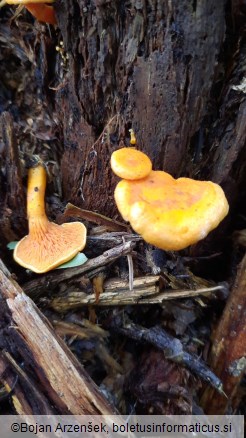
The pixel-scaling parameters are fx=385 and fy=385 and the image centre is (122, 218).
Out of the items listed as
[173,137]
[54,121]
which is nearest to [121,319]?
[173,137]

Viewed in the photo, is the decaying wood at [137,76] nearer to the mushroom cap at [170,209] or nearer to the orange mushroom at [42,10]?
the orange mushroom at [42,10]

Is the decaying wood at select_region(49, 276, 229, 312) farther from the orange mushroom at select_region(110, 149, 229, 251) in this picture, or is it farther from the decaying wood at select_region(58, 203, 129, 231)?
the orange mushroom at select_region(110, 149, 229, 251)

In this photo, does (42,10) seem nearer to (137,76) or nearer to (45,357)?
(137,76)

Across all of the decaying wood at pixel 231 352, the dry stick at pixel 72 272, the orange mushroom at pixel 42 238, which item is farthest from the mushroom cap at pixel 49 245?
the decaying wood at pixel 231 352

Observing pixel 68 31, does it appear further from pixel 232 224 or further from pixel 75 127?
pixel 232 224

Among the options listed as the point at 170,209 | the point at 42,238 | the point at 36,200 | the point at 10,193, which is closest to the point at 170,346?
the point at 170,209

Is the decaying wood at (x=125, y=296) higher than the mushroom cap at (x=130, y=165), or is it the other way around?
the mushroom cap at (x=130, y=165)
